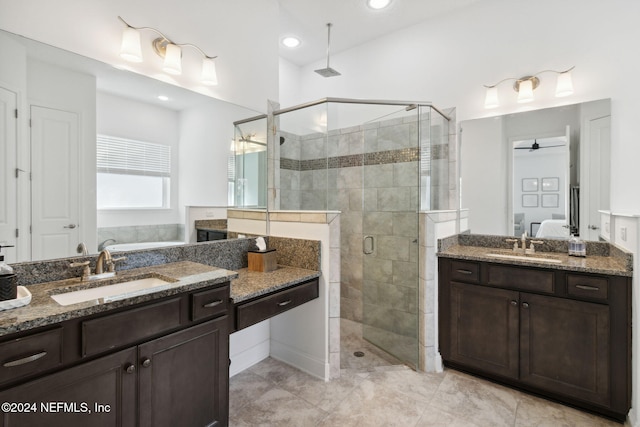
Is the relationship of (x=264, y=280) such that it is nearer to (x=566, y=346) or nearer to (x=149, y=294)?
(x=149, y=294)

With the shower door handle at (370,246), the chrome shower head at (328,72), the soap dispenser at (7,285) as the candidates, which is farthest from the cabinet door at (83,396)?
the chrome shower head at (328,72)

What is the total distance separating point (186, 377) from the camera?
1527 millimetres

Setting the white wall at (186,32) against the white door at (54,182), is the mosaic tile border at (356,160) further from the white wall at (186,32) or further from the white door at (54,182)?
the white door at (54,182)

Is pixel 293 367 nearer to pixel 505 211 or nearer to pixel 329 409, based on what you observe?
pixel 329 409

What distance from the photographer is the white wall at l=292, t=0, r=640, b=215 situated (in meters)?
2.26

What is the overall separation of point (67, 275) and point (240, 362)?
4.69 ft

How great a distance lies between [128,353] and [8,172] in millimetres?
978

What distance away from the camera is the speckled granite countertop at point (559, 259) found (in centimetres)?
193

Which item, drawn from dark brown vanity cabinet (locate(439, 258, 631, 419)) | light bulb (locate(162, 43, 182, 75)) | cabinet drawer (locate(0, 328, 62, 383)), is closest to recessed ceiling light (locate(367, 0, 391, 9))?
light bulb (locate(162, 43, 182, 75))

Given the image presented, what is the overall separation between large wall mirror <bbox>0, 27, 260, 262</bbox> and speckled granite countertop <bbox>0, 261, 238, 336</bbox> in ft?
0.66

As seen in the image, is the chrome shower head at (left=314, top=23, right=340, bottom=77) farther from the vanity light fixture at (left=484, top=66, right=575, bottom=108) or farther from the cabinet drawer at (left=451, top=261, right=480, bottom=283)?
the cabinet drawer at (left=451, top=261, right=480, bottom=283)

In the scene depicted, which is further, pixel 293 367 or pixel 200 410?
pixel 293 367

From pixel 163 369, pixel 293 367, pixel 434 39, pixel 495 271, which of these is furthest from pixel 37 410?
pixel 434 39

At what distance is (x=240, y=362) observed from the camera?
2529 millimetres
